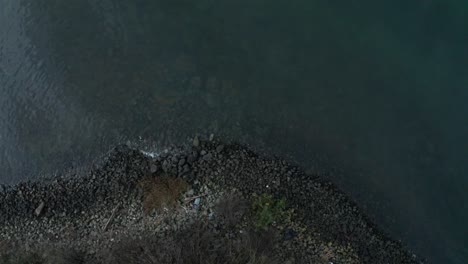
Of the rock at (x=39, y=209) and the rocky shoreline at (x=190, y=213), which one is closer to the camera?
the rocky shoreline at (x=190, y=213)

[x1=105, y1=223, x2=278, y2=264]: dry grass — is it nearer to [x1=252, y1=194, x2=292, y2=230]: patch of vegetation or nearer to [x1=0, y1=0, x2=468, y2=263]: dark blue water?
[x1=252, y1=194, x2=292, y2=230]: patch of vegetation

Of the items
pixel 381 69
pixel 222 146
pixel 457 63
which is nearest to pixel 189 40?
pixel 222 146

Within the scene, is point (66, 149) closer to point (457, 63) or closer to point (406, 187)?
point (406, 187)

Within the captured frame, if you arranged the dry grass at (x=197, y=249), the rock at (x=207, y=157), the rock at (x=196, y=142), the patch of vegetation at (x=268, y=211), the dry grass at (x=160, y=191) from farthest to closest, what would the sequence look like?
the rock at (x=196, y=142) → the rock at (x=207, y=157) → the dry grass at (x=160, y=191) → the patch of vegetation at (x=268, y=211) → the dry grass at (x=197, y=249)

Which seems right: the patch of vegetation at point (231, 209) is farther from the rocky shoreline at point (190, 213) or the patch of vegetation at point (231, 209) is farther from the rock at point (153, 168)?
the rock at point (153, 168)

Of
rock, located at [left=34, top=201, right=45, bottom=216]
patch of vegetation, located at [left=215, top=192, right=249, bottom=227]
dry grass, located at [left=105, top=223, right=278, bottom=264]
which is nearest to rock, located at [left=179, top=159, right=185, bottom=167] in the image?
patch of vegetation, located at [left=215, top=192, right=249, bottom=227]

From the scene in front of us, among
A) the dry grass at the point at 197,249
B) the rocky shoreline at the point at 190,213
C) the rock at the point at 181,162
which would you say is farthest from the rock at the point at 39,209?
the rock at the point at 181,162
